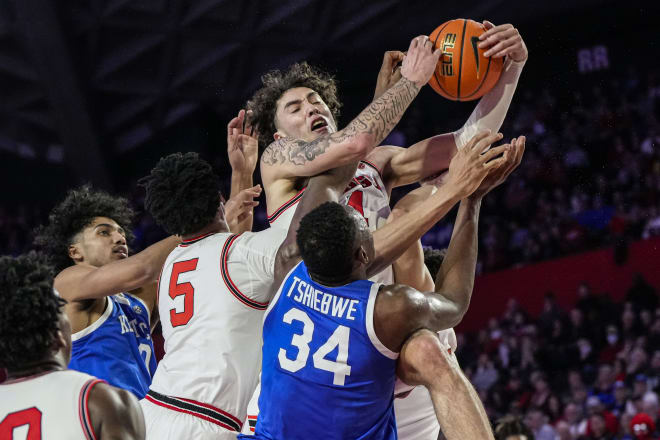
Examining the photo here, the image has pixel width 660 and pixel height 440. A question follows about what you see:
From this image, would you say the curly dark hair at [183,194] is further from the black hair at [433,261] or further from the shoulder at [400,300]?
the black hair at [433,261]

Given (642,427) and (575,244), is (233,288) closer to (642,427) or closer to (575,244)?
(642,427)

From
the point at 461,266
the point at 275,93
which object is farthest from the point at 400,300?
the point at 275,93

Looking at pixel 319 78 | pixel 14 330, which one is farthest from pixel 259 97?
pixel 14 330

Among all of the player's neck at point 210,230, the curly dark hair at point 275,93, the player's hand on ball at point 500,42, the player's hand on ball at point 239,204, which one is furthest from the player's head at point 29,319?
the player's hand on ball at point 500,42

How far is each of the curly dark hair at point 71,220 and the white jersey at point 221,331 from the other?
146 cm

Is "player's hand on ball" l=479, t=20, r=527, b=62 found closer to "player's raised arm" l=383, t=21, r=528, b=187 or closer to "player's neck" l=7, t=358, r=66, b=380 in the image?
"player's raised arm" l=383, t=21, r=528, b=187

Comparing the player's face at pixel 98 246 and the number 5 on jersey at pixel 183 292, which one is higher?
the player's face at pixel 98 246

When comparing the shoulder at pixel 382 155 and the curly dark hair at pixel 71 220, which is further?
the curly dark hair at pixel 71 220

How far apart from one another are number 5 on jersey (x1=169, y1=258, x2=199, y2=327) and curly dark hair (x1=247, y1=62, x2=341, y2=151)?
1169 mm

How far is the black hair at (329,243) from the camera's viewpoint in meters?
3.47

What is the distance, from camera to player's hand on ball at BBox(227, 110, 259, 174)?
519 cm

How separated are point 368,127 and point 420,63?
0.50m

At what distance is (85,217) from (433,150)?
2.12 m

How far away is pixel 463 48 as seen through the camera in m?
4.44
